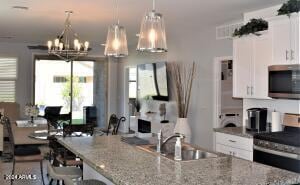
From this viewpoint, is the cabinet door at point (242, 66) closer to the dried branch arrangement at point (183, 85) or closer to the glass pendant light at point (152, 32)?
the dried branch arrangement at point (183, 85)

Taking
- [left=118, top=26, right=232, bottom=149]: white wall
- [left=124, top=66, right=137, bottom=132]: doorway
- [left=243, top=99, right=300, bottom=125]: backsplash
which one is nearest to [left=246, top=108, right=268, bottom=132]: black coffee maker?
[left=243, top=99, right=300, bottom=125]: backsplash

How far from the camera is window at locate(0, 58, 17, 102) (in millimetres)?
9477

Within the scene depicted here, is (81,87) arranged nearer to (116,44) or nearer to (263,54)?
(263,54)

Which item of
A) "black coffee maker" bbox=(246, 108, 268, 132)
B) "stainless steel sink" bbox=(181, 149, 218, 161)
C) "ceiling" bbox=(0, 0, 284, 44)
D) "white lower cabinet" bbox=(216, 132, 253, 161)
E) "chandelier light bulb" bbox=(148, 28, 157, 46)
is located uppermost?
"ceiling" bbox=(0, 0, 284, 44)

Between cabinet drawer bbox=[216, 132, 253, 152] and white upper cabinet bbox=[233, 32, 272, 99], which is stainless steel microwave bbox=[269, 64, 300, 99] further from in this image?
cabinet drawer bbox=[216, 132, 253, 152]

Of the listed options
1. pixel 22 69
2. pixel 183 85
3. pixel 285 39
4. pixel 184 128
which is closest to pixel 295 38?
pixel 285 39

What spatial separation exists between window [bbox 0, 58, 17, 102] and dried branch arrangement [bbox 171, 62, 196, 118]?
475cm

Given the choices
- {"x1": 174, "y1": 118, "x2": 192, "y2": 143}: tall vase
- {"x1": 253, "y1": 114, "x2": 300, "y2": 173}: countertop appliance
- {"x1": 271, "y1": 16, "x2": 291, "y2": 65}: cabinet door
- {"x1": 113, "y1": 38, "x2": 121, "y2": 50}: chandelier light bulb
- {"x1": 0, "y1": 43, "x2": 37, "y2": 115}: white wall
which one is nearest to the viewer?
{"x1": 113, "y1": 38, "x2": 121, "y2": 50}: chandelier light bulb

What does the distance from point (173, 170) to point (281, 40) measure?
2.63 metres

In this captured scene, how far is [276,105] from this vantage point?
15.6 ft

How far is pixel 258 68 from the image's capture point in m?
4.73

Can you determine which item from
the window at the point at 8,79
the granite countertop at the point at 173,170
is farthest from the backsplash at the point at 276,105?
the window at the point at 8,79

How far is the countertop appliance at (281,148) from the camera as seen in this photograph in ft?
12.3

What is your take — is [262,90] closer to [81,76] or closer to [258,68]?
[258,68]
